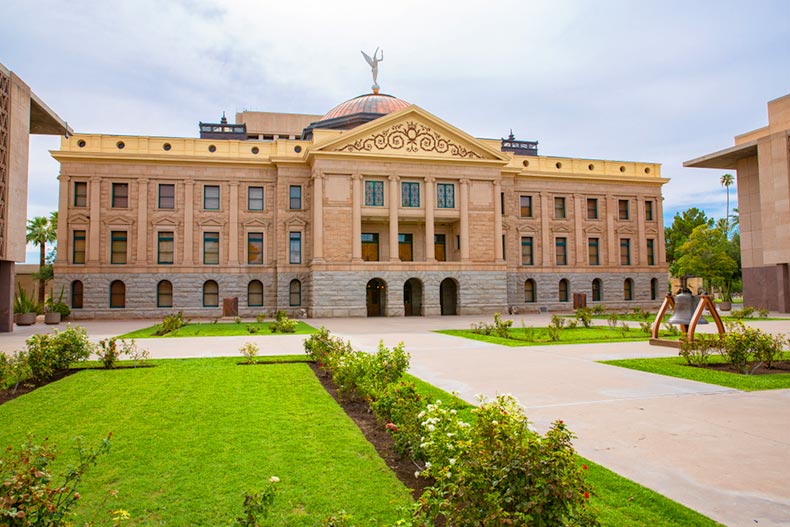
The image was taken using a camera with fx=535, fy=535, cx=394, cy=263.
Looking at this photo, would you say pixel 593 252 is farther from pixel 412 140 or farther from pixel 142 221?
pixel 142 221

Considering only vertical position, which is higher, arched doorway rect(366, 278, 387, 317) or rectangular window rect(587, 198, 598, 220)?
rectangular window rect(587, 198, 598, 220)

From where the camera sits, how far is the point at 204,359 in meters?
14.9

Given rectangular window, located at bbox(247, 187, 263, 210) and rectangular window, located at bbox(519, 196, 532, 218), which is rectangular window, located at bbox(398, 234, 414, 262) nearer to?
rectangular window, located at bbox(519, 196, 532, 218)

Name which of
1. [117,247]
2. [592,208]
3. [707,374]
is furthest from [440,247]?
[707,374]

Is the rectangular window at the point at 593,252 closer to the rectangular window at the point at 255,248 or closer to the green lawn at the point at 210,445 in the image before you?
the rectangular window at the point at 255,248

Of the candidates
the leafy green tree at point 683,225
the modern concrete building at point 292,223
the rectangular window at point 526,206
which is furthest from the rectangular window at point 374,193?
the leafy green tree at point 683,225

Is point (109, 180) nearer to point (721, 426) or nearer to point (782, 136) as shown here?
point (721, 426)

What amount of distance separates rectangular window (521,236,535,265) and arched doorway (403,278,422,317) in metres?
10.6

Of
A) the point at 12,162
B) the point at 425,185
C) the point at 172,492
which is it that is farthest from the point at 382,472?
the point at 425,185

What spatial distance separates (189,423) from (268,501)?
4640 mm

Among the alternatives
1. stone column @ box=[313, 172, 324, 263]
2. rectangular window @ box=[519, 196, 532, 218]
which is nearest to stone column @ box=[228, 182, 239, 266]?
stone column @ box=[313, 172, 324, 263]

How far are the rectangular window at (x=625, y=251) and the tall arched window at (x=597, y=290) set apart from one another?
3.27m

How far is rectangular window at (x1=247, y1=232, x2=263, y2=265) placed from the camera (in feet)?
138

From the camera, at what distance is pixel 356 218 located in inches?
1560
